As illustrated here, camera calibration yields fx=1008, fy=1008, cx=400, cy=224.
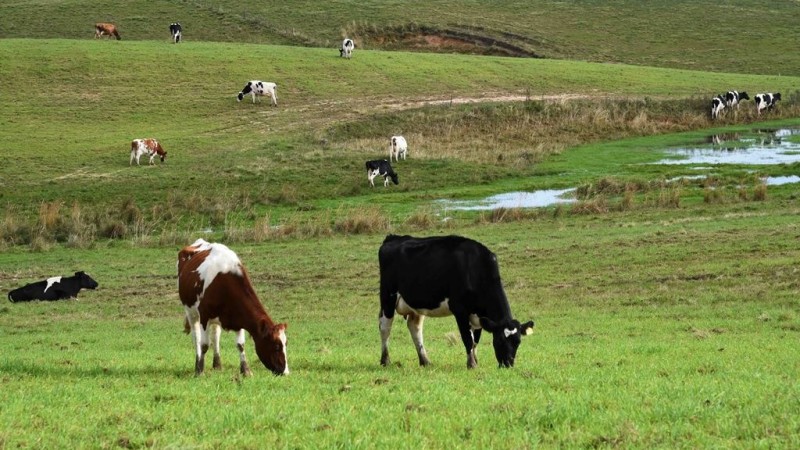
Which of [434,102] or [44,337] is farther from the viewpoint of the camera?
[434,102]

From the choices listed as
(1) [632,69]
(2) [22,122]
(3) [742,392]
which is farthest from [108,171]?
(1) [632,69]

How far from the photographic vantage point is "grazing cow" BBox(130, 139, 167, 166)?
47.3 m

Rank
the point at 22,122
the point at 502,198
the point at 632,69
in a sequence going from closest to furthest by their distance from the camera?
the point at 502,198 → the point at 22,122 → the point at 632,69

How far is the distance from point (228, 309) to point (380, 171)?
32.0 meters

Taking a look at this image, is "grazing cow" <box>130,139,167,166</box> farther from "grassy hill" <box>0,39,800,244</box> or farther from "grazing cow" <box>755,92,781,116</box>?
"grazing cow" <box>755,92,781,116</box>

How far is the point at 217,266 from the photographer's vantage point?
541 inches

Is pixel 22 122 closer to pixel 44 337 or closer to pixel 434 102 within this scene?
pixel 434 102

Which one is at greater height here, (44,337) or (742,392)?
(742,392)

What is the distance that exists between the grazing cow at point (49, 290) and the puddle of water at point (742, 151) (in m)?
33.1

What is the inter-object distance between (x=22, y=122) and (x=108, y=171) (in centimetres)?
1248

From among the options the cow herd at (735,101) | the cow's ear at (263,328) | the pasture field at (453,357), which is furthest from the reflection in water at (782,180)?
the cow's ear at (263,328)

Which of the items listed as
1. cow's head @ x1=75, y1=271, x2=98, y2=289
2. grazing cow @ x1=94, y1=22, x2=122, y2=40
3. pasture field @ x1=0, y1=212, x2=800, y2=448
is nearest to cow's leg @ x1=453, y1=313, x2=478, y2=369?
pasture field @ x1=0, y1=212, x2=800, y2=448

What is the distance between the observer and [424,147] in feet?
174

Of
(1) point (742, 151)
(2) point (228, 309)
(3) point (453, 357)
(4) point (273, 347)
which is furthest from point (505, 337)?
(1) point (742, 151)
